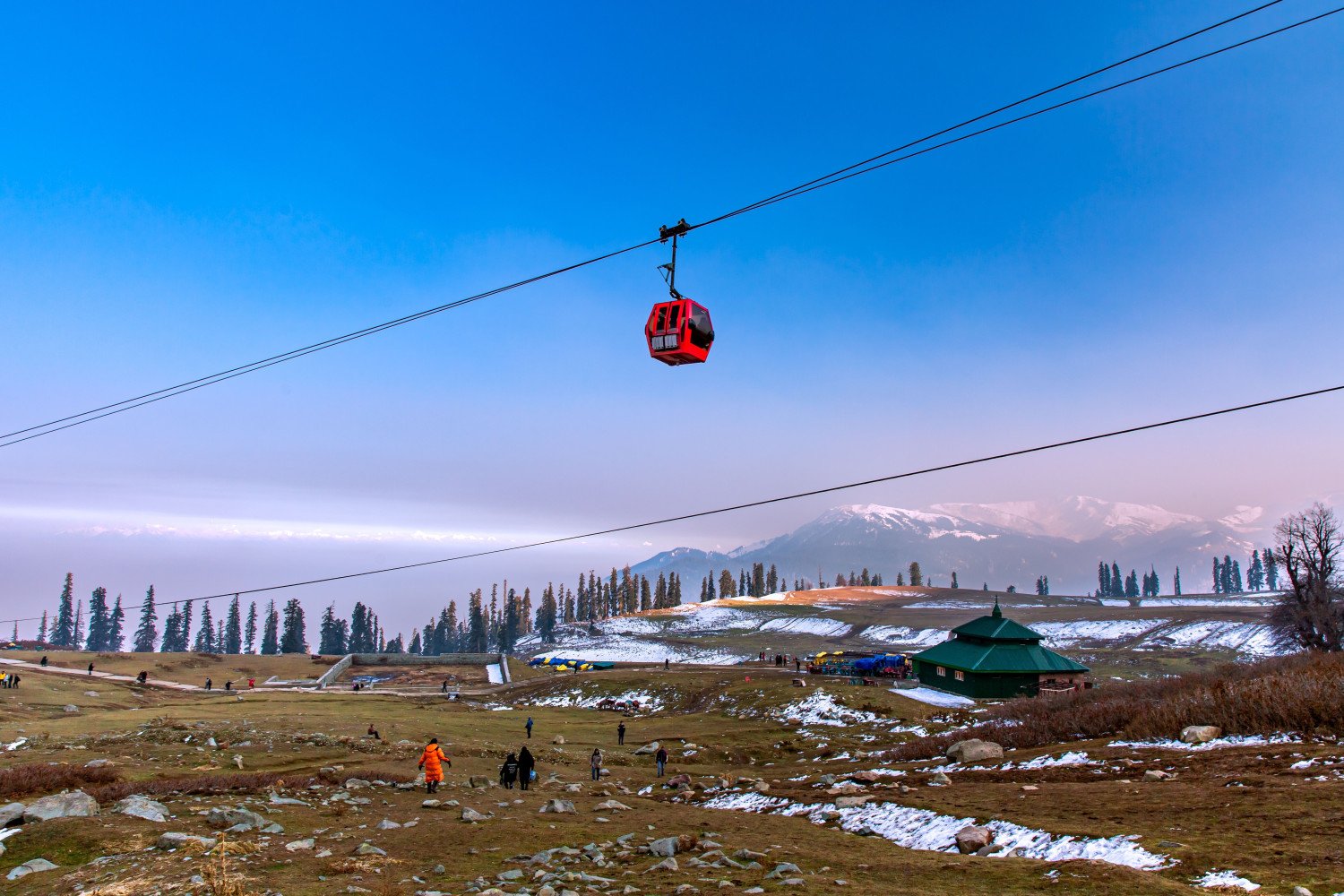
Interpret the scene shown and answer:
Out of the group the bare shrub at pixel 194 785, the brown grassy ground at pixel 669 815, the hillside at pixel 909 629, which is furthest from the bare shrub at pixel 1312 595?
the bare shrub at pixel 194 785

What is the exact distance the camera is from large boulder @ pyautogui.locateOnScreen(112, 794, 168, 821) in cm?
1862

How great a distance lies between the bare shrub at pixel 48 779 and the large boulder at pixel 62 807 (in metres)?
3.69

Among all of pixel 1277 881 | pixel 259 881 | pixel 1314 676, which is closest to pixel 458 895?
pixel 259 881

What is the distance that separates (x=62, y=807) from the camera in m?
18.1

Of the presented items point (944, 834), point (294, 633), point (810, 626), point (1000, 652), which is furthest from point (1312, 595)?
point (294, 633)

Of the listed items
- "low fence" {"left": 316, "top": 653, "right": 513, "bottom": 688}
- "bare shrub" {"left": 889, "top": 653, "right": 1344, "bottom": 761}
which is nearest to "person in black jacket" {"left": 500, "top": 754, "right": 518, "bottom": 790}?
"bare shrub" {"left": 889, "top": 653, "right": 1344, "bottom": 761}

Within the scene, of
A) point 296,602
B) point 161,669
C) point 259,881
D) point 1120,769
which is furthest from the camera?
point 296,602

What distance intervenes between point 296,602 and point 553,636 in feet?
194

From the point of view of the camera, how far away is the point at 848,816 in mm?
20422

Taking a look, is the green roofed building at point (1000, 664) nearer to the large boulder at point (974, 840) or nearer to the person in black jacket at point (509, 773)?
the person in black jacket at point (509, 773)

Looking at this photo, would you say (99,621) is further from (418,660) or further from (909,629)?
(909,629)

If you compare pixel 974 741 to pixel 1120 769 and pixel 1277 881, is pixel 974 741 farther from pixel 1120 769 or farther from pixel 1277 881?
pixel 1277 881

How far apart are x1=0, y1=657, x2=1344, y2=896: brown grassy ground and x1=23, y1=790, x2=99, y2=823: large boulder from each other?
2.80 feet

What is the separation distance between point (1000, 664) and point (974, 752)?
30.1 m
